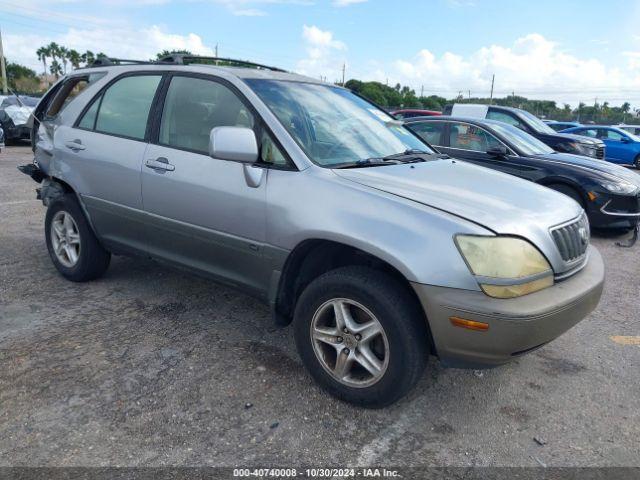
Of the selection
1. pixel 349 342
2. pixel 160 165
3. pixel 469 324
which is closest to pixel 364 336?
pixel 349 342

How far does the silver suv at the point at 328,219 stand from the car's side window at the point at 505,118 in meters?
7.03

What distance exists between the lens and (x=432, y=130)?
26.9 ft

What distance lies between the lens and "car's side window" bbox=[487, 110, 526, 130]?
1024 cm

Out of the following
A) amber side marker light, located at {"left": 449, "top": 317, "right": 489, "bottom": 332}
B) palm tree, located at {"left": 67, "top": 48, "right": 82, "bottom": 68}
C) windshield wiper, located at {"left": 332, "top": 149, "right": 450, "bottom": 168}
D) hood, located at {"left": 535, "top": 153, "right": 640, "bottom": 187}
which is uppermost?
palm tree, located at {"left": 67, "top": 48, "right": 82, "bottom": 68}

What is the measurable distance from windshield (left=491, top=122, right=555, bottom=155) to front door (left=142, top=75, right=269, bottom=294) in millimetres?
5318

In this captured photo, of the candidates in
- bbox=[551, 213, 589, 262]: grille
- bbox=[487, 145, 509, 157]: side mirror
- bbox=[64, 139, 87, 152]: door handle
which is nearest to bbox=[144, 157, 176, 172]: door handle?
bbox=[64, 139, 87, 152]: door handle

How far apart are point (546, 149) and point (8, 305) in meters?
7.26

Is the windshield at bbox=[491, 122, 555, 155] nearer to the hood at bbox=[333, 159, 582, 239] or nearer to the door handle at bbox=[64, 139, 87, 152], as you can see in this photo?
the hood at bbox=[333, 159, 582, 239]

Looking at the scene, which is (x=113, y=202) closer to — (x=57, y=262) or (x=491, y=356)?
(x=57, y=262)

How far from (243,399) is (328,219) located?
108cm

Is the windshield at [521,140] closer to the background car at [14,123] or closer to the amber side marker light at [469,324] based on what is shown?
the amber side marker light at [469,324]

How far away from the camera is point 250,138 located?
291 cm

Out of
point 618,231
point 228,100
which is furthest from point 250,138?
point 618,231

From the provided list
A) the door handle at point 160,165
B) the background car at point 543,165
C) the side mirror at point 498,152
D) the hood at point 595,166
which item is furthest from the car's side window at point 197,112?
the hood at point 595,166
